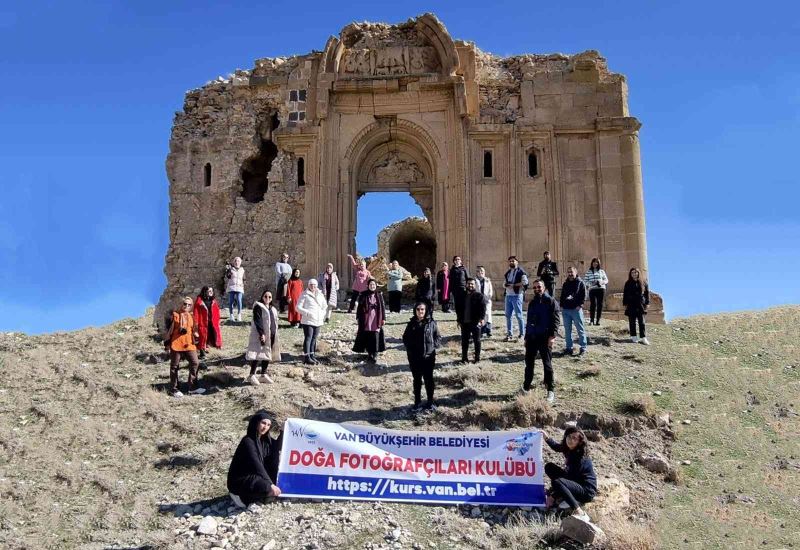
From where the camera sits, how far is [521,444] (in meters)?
8.80

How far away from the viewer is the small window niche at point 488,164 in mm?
20781

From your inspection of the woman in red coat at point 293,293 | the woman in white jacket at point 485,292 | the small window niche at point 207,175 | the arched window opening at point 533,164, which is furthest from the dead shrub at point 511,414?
the small window niche at point 207,175

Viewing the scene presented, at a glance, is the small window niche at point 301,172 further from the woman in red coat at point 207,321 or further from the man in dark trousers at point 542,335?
the man in dark trousers at point 542,335

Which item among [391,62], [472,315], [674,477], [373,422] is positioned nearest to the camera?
[674,477]

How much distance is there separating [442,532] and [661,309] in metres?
12.9

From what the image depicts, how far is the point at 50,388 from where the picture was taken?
12.6m

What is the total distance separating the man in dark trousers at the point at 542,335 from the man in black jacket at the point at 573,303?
2.04m

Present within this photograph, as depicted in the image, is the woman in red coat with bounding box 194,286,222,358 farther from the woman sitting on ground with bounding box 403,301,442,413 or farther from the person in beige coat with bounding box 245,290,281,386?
the woman sitting on ground with bounding box 403,301,442,413

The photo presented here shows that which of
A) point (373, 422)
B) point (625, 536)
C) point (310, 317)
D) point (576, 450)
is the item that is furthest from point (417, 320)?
point (625, 536)

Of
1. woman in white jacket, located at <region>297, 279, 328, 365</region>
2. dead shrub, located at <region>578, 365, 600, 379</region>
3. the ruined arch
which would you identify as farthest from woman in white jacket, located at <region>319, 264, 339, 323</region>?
dead shrub, located at <region>578, 365, 600, 379</region>

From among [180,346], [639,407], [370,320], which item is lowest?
[639,407]

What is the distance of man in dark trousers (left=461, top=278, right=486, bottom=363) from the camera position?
12.9 meters

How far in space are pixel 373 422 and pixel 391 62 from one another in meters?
13.3

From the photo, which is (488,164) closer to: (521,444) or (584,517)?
(521,444)
